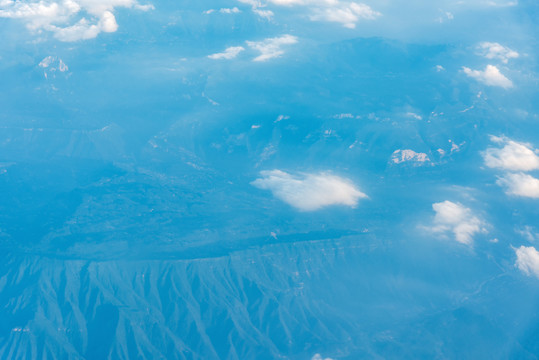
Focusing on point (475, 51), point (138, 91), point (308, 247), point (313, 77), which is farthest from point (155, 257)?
point (475, 51)

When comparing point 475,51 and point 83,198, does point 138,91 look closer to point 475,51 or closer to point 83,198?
point 83,198

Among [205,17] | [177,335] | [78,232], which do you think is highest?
[205,17]

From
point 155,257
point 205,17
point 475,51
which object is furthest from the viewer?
point 205,17

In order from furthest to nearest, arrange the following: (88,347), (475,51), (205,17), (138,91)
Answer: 1. (205,17)
2. (475,51)
3. (138,91)
4. (88,347)

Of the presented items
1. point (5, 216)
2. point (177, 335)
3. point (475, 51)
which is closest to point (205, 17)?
point (475, 51)

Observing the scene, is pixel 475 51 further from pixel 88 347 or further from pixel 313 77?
pixel 88 347

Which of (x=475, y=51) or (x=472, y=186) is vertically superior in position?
(x=475, y=51)

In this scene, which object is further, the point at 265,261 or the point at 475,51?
the point at 475,51
